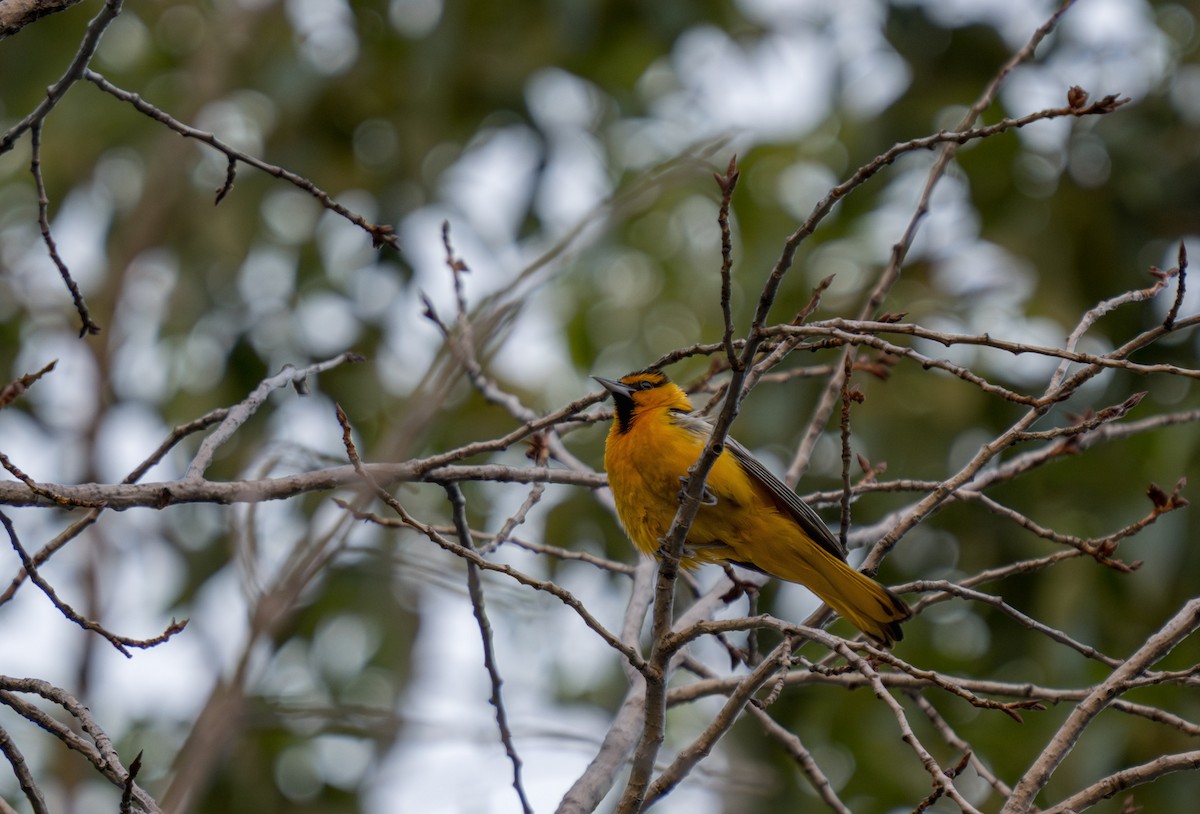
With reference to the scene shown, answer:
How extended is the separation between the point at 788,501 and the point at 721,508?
0.28 meters

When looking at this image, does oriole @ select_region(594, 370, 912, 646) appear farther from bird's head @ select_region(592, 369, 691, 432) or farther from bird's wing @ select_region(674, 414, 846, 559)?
bird's head @ select_region(592, 369, 691, 432)

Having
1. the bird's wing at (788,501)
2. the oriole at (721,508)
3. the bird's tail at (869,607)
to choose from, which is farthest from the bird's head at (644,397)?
the bird's tail at (869,607)

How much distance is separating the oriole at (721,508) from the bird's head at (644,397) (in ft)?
0.50

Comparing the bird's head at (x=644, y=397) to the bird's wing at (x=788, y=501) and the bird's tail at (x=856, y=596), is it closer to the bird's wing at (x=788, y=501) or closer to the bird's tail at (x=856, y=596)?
the bird's wing at (x=788, y=501)

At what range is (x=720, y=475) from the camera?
4191 millimetres

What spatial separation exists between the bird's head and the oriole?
152 mm

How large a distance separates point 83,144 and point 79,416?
1.81 meters

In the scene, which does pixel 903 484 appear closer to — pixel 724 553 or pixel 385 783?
pixel 724 553

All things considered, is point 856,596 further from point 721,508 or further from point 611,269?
point 611,269

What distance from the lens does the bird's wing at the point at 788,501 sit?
3971 mm

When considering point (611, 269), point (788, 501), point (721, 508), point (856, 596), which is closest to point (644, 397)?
point (721, 508)

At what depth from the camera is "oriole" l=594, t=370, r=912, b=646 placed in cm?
402

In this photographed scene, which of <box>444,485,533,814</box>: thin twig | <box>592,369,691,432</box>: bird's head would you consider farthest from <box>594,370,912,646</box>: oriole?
<box>444,485,533,814</box>: thin twig

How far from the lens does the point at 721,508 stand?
4184 millimetres
